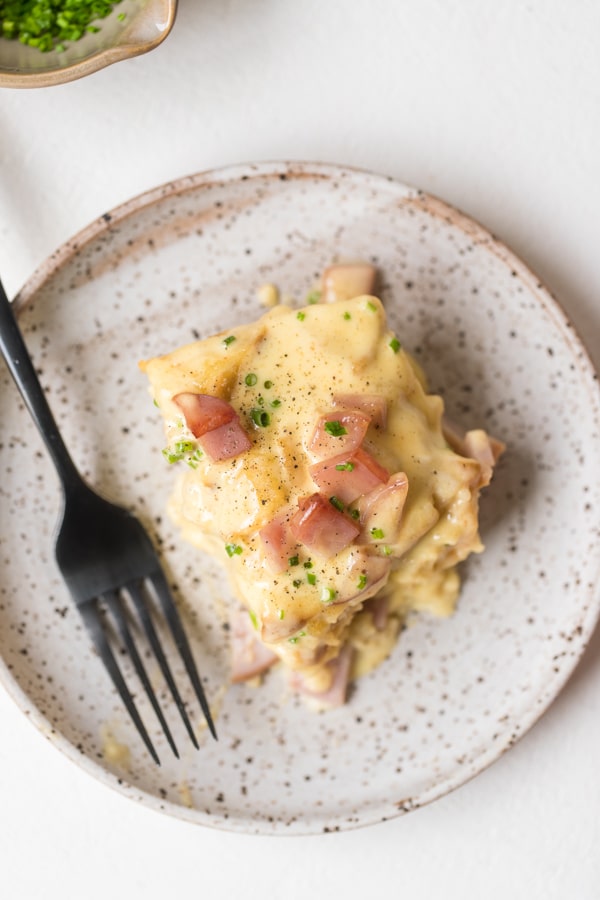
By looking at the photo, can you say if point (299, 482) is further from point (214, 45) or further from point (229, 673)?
point (214, 45)

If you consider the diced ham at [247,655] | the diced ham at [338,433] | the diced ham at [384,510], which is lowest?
the diced ham at [247,655]

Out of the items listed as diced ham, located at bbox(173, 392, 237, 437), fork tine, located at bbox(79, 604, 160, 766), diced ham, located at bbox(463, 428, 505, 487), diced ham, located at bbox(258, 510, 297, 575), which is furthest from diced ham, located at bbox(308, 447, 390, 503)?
fork tine, located at bbox(79, 604, 160, 766)

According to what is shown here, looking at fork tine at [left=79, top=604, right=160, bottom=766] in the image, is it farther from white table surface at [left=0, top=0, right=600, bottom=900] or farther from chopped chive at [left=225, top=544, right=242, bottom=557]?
chopped chive at [left=225, top=544, right=242, bottom=557]

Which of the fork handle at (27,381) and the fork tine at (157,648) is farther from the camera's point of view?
the fork tine at (157,648)

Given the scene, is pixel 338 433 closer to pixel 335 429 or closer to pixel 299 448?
pixel 335 429

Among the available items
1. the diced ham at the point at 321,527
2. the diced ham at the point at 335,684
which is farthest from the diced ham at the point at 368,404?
the diced ham at the point at 335,684

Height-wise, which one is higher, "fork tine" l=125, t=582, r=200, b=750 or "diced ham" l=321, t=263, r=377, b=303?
"diced ham" l=321, t=263, r=377, b=303

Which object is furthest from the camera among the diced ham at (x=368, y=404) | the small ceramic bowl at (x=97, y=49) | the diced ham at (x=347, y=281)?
the diced ham at (x=347, y=281)

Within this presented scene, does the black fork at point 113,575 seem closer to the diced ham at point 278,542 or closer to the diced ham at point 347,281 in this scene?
the diced ham at point 278,542
